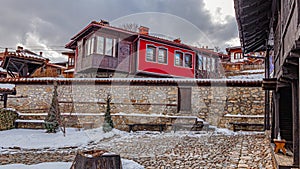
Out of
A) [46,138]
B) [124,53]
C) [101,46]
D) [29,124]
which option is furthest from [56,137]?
[124,53]

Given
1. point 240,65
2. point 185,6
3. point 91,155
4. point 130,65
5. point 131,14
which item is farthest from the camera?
point 240,65

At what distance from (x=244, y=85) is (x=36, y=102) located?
29.9ft

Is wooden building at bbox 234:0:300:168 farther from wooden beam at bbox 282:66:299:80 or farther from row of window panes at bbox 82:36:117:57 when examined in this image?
row of window panes at bbox 82:36:117:57

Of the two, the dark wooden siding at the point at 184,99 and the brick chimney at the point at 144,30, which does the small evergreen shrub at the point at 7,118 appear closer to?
the dark wooden siding at the point at 184,99

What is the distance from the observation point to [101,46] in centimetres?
1527

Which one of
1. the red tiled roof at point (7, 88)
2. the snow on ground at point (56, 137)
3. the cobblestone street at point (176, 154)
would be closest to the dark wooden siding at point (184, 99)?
the snow on ground at point (56, 137)

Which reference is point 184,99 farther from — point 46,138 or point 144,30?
point 144,30

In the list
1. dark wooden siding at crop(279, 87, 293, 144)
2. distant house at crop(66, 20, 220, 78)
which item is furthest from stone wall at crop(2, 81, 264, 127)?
dark wooden siding at crop(279, 87, 293, 144)

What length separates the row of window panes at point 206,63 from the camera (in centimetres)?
1976

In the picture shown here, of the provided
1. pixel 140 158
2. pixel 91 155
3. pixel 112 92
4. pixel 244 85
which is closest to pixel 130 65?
pixel 112 92

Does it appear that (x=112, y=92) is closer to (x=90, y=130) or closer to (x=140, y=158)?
(x=90, y=130)

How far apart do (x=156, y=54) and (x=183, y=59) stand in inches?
96.7

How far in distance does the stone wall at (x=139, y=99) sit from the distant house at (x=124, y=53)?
12.0ft

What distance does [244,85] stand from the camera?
419 inches
